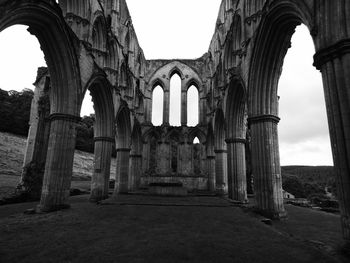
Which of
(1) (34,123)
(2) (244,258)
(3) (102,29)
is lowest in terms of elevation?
(2) (244,258)

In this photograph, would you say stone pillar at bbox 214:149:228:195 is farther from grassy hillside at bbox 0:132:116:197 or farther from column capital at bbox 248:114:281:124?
grassy hillside at bbox 0:132:116:197

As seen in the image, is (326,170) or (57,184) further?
(326,170)

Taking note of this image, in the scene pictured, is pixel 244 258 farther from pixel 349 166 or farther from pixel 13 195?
pixel 13 195

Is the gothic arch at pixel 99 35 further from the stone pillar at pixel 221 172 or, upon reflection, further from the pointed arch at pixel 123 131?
the stone pillar at pixel 221 172

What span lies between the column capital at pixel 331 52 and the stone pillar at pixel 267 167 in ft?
13.7

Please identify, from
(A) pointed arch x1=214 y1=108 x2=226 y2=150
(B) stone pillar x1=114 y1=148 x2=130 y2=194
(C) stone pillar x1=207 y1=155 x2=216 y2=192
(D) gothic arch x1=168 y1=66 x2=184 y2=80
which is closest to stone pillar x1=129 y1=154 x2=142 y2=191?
(B) stone pillar x1=114 y1=148 x2=130 y2=194

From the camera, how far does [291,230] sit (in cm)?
641

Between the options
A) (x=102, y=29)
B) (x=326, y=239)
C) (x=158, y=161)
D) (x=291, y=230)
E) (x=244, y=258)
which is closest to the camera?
(x=244, y=258)

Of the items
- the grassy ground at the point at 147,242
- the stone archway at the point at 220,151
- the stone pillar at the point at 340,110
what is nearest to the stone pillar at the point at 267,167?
the grassy ground at the point at 147,242

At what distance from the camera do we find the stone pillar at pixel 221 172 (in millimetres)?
18188

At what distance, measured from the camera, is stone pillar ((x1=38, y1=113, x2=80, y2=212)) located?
29.9 ft

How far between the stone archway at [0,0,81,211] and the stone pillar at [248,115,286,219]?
756 centimetres

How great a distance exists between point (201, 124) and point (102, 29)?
12.9 metres

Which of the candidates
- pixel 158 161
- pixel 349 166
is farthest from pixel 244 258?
pixel 158 161
